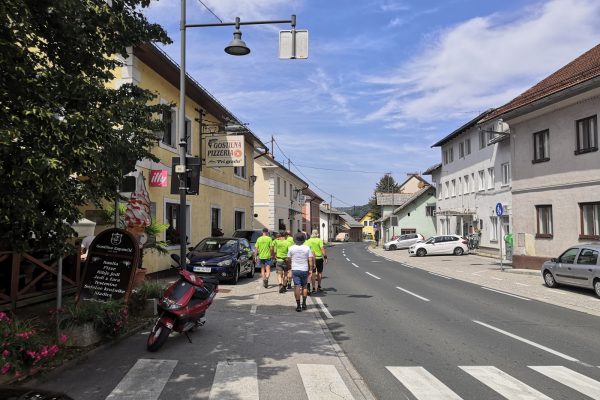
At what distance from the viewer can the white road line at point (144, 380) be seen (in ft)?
16.6

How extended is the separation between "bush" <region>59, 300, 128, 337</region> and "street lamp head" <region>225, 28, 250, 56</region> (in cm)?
614

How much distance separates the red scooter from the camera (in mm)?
6906

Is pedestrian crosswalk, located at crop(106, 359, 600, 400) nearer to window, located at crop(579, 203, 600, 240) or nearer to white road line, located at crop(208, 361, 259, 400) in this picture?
white road line, located at crop(208, 361, 259, 400)

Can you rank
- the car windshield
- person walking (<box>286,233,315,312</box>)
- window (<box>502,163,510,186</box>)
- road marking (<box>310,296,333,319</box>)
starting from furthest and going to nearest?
window (<box>502,163,510,186</box>), the car windshield, person walking (<box>286,233,315,312</box>), road marking (<box>310,296,333,319</box>)

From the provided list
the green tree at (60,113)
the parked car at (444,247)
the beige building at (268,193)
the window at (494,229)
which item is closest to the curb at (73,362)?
the green tree at (60,113)

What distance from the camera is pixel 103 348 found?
6855 millimetres

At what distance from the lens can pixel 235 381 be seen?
5547 millimetres

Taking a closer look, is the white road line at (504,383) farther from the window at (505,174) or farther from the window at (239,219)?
the window at (505,174)

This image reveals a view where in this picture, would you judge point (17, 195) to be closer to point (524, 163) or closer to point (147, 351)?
point (147, 351)

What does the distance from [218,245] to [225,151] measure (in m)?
3.57

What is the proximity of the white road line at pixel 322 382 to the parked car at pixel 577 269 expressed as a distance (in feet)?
34.7

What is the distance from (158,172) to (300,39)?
7929mm

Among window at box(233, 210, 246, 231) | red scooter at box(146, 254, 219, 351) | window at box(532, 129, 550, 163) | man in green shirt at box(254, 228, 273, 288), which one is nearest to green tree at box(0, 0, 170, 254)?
red scooter at box(146, 254, 219, 351)

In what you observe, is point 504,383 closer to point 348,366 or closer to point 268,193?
point 348,366
